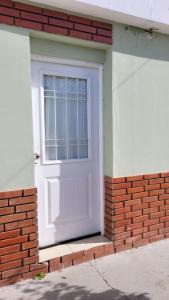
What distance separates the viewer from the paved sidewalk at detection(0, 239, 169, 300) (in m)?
2.46

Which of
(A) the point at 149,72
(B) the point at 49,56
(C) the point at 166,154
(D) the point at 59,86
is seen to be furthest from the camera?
(C) the point at 166,154

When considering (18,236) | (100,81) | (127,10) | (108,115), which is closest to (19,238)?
(18,236)

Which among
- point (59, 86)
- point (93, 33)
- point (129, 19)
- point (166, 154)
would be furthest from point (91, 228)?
point (129, 19)

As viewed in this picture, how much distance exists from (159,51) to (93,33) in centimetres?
100

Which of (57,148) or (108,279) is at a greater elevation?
(57,148)

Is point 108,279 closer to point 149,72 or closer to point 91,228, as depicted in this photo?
point 91,228

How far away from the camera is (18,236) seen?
265cm

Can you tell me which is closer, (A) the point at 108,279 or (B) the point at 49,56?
(A) the point at 108,279

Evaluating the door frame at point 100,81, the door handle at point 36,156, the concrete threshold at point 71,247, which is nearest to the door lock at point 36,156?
the door handle at point 36,156

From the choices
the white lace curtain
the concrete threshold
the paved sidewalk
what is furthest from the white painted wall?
the paved sidewalk

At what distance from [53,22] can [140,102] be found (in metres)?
1.39

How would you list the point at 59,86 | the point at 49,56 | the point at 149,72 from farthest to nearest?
the point at 149,72 < the point at 59,86 < the point at 49,56

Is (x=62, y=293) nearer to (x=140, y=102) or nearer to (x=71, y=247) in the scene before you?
(x=71, y=247)

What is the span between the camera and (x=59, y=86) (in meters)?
3.16
